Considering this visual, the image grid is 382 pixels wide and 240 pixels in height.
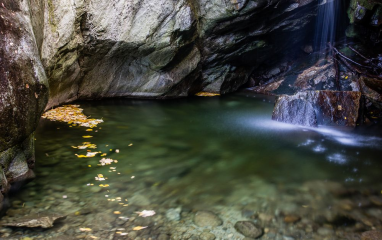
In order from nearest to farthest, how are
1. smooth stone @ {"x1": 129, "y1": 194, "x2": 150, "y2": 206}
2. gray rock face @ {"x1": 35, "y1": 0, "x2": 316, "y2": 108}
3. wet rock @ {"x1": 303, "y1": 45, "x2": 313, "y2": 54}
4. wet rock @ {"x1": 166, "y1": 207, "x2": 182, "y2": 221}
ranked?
wet rock @ {"x1": 166, "y1": 207, "x2": 182, "y2": 221} < smooth stone @ {"x1": 129, "y1": 194, "x2": 150, "y2": 206} < gray rock face @ {"x1": 35, "y1": 0, "x2": 316, "y2": 108} < wet rock @ {"x1": 303, "y1": 45, "x2": 313, "y2": 54}

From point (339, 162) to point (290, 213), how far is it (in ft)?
7.97

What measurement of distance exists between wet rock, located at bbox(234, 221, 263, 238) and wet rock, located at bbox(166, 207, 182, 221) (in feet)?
2.31

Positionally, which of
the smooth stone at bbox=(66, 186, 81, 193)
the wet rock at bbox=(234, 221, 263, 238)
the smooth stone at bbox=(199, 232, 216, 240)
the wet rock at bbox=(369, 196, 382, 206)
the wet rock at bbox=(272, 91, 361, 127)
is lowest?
the smooth stone at bbox=(199, 232, 216, 240)

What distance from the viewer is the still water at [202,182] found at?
10.1 ft

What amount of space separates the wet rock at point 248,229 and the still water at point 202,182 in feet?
0.22

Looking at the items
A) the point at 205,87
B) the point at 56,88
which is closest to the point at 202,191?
the point at 56,88

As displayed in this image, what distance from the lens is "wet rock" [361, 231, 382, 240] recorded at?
9.72 ft

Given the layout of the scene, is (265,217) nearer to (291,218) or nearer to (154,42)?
(291,218)

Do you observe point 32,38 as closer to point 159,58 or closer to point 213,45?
point 159,58

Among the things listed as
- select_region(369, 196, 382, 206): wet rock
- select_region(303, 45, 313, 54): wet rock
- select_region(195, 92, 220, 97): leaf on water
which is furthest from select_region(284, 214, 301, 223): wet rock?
select_region(303, 45, 313, 54): wet rock

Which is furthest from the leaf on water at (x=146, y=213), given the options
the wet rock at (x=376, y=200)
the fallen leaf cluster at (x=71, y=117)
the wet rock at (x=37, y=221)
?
the fallen leaf cluster at (x=71, y=117)

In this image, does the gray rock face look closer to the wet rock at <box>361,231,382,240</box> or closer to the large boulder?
the large boulder

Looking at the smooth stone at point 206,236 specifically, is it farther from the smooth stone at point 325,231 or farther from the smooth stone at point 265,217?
the smooth stone at point 325,231

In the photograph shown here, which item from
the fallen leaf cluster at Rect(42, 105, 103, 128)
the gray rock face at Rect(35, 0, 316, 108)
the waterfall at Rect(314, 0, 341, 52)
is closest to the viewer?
the fallen leaf cluster at Rect(42, 105, 103, 128)
